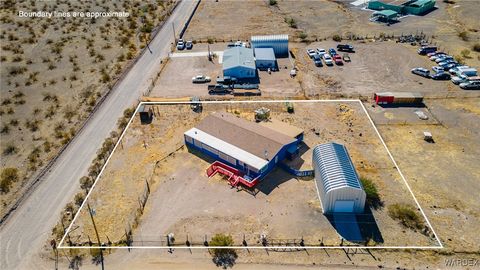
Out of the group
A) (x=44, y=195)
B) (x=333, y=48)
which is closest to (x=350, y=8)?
(x=333, y=48)

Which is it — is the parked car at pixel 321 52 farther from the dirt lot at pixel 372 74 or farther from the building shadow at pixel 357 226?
the building shadow at pixel 357 226

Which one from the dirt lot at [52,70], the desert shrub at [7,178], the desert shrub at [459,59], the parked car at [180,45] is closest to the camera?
the desert shrub at [7,178]

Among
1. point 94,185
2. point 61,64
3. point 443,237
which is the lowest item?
point 443,237

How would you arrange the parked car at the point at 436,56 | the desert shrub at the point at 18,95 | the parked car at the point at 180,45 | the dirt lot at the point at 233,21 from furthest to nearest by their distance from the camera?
the dirt lot at the point at 233,21 → the parked car at the point at 180,45 → the parked car at the point at 436,56 → the desert shrub at the point at 18,95

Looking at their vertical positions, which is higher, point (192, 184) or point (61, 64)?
point (61, 64)

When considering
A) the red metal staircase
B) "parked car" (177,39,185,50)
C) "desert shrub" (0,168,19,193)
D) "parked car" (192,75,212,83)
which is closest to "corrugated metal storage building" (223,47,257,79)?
"parked car" (192,75,212,83)

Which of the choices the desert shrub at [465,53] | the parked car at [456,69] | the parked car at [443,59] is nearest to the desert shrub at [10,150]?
the parked car at [456,69]

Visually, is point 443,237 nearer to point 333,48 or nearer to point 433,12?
point 333,48
